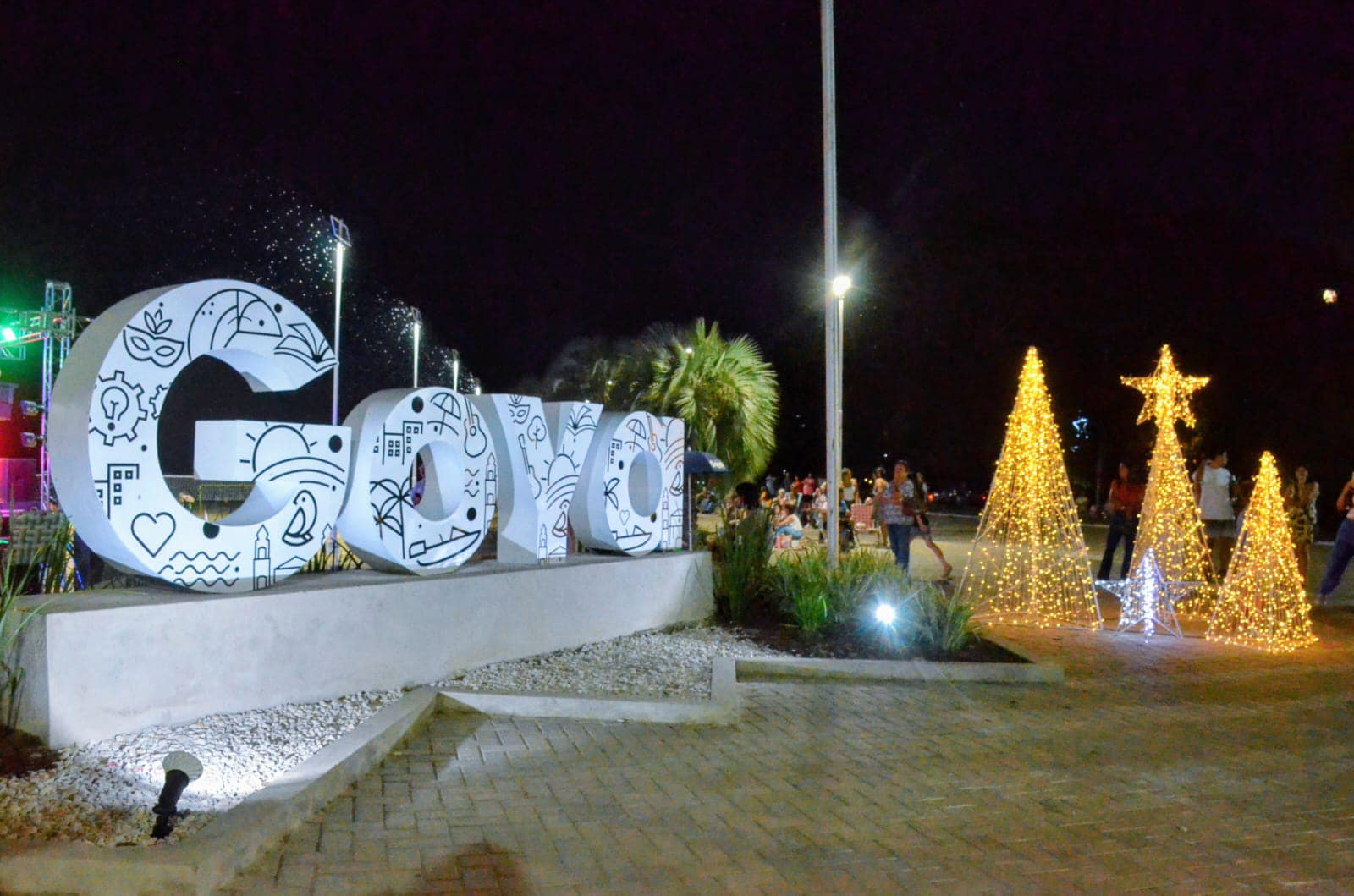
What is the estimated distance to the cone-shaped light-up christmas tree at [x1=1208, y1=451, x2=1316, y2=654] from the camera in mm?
10109

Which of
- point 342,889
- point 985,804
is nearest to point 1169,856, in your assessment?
point 985,804

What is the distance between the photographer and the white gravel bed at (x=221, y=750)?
14.9 feet

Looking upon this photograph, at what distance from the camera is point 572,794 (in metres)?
5.36

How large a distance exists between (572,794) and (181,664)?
99.4 inches

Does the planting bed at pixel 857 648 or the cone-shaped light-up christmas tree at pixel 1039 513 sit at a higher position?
the cone-shaped light-up christmas tree at pixel 1039 513

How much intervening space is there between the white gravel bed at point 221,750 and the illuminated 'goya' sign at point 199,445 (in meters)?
1.02

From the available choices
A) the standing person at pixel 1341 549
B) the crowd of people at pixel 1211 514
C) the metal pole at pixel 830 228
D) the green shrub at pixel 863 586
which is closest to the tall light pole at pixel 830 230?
the metal pole at pixel 830 228

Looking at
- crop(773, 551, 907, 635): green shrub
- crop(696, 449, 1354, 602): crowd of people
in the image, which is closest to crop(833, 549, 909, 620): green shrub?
crop(773, 551, 907, 635): green shrub

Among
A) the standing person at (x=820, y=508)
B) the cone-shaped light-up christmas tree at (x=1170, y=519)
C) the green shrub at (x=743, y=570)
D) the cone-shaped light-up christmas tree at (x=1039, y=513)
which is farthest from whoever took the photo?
the standing person at (x=820, y=508)

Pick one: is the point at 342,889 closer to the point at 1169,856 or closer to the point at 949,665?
the point at 1169,856

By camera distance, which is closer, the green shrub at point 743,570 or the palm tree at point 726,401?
the green shrub at point 743,570

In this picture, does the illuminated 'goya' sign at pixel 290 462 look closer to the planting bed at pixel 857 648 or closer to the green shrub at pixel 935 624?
the planting bed at pixel 857 648

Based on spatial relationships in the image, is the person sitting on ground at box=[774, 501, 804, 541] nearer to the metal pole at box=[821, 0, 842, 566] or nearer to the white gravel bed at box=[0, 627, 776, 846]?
the metal pole at box=[821, 0, 842, 566]

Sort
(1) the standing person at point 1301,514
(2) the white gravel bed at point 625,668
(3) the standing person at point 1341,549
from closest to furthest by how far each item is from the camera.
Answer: (2) the white gravel bed at point 625,668 < (3) the standing person at point 1341,549 < (1) the standing person at point 1301,514
